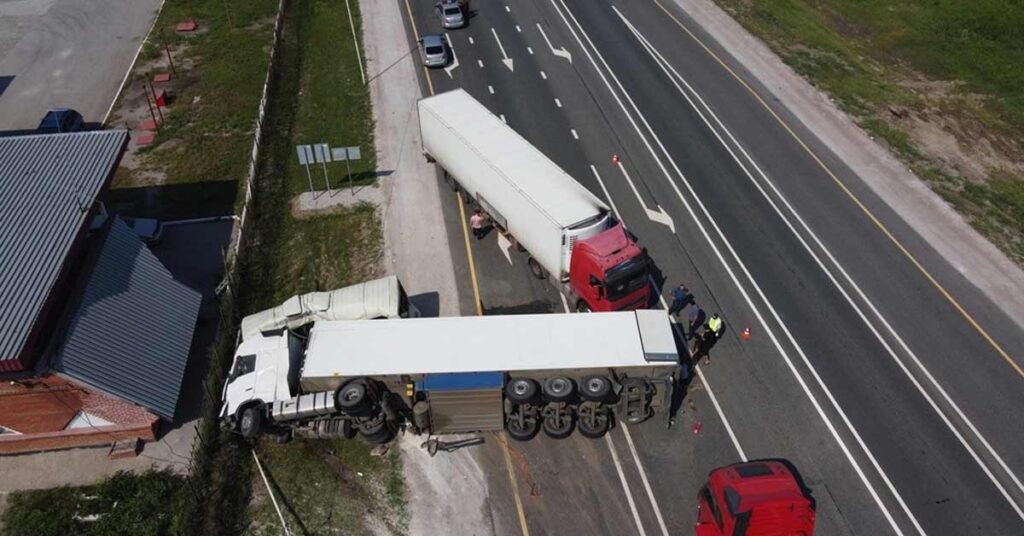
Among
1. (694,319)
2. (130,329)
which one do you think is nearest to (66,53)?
(130,329)

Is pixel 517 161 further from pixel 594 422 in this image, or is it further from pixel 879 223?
pixel 879 223

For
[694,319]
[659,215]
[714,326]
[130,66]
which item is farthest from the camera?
[130,66]

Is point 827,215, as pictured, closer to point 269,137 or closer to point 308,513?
point 308,513

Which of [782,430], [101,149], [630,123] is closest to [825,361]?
[782,430]

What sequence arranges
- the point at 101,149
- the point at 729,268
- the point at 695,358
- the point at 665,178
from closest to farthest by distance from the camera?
the point at 695,358 → the point at 101,149 → the point at 729,268 → the point at 665,178

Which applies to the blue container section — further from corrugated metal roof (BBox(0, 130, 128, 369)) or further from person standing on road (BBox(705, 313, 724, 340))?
corrugated metal roof (BBox(0, 130, 128, 369))

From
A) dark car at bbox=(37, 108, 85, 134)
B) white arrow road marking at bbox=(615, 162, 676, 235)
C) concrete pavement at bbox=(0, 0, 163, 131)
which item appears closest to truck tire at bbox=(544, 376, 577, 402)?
white arrow road marking at bbox=(615, 162, 676, 235)
